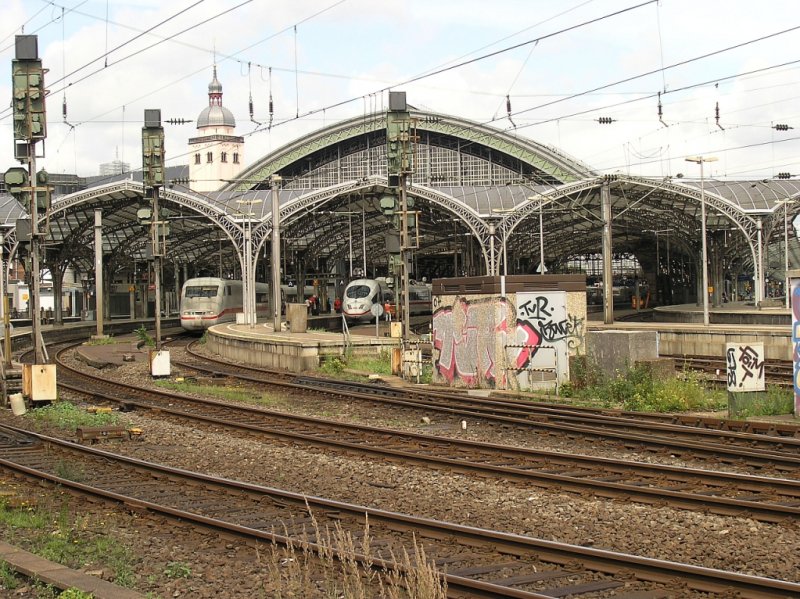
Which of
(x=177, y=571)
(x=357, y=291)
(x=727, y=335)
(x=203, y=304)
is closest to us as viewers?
(x=177, y=571)

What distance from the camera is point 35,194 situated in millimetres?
19672

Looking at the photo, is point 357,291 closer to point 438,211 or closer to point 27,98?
point 438,211

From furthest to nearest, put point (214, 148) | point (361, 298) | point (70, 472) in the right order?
point (214, 148) → point (361, 298) → point (70, 472)

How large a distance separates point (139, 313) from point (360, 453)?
64765 mm

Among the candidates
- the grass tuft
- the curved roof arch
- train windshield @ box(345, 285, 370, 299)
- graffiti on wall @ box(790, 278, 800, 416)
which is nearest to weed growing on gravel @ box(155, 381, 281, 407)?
the grass tuft

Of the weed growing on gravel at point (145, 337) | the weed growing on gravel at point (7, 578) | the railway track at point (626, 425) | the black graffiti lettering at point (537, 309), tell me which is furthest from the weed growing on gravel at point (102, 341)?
the weed growing on gravel at point (7, 578)

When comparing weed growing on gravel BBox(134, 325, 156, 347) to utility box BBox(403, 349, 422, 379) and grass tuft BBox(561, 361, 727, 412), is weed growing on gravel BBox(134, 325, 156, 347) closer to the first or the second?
utility box BBox(403, 349, 422, 379)

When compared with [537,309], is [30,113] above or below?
above

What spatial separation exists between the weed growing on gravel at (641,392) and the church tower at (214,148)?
341 feet

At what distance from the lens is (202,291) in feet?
171

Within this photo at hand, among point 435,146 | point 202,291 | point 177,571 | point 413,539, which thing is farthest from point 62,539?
point 435,146

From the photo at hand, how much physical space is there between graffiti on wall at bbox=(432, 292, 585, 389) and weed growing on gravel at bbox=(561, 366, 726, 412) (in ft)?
2.48

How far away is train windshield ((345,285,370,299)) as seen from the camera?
5653 centimetres

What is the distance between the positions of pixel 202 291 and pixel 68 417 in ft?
114
